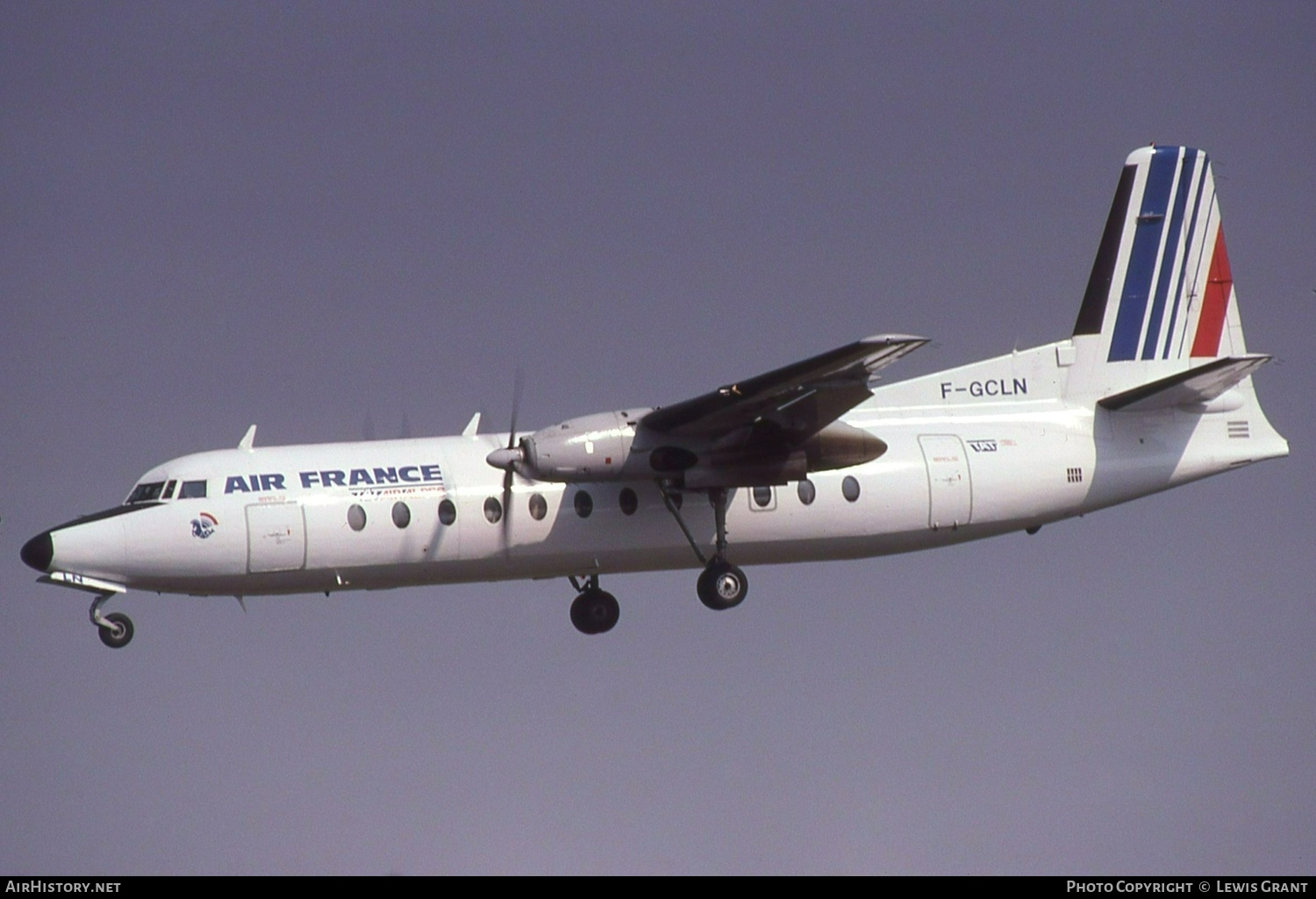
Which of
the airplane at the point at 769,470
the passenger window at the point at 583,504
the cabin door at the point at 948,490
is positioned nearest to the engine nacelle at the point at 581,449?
the airplane at the point at 769,470

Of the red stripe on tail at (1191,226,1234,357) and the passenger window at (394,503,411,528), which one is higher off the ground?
the red stripe on tail at (1191,226,1234,357)

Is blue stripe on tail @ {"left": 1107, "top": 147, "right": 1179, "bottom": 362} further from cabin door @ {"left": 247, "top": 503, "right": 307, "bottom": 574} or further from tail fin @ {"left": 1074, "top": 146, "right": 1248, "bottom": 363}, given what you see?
cabin door @ {"left": 247, "top": 503, "right": 307, "bottom": 574}

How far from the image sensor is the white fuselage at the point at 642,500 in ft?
64.8

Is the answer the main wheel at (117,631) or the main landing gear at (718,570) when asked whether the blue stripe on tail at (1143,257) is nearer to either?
the main landing gear at (718,570)

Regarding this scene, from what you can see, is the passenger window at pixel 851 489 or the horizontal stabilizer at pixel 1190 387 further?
the passenger window at pixel 851 489

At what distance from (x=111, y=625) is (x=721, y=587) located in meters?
7.08

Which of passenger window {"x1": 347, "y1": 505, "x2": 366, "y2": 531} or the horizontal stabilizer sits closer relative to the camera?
passenger window {"x1": 347, "y1": 505, "x2": 366, "y2": 531}

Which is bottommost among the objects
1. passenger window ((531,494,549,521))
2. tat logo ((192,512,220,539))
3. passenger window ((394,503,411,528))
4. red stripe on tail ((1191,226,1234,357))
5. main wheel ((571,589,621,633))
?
main wheel ((571,589,621,633))

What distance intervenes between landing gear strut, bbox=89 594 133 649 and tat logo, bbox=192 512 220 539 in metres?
1.28

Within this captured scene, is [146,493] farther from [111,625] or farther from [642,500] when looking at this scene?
[642,500]

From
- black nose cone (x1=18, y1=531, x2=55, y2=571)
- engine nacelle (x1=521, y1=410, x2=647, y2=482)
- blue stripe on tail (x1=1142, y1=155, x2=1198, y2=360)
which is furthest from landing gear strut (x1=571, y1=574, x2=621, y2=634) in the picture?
blue stripe on tail (x1=1142, y1=155, x2=1198, y2=360)

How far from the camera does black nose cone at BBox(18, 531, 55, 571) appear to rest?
63.7 feet

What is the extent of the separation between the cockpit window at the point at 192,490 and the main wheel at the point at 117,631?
1549 mm

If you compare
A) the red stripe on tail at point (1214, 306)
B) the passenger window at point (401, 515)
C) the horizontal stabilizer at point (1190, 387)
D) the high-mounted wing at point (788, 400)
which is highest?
the red stripe on tail at point (1214, 306)
